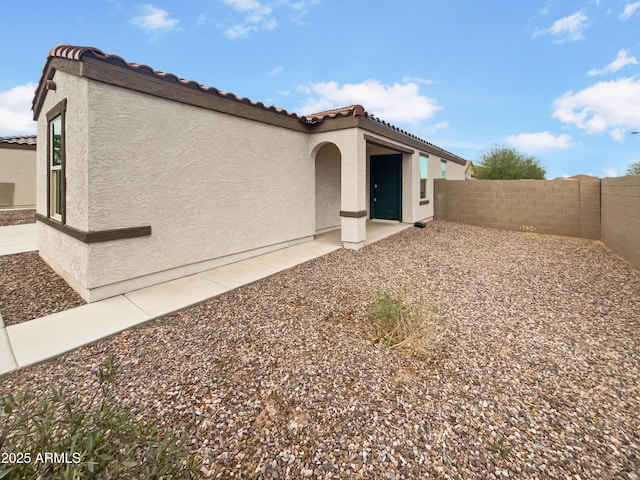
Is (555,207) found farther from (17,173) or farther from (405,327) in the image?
(17,173)

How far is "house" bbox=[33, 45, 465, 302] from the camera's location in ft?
15.6

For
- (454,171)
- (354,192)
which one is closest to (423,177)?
(454,171)

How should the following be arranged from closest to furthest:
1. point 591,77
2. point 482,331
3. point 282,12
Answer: point 482,331 → point 282,12 → point 591,77

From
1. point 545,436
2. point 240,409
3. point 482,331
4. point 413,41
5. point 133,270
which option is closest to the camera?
point 545,436

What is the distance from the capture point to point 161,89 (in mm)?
5391

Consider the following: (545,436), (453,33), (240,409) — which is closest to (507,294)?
(545,436)

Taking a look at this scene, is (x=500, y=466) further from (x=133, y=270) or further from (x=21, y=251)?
(x=21, y=251)

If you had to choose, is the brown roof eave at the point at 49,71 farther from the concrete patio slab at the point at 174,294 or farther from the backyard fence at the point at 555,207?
the backyard fence at the point at 555,207

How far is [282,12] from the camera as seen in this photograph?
11.0m

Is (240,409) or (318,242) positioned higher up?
(318,242)

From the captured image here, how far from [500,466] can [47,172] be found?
9.08 metres

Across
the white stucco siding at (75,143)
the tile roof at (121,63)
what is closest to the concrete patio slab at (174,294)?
the white stucco siding at (75,143)

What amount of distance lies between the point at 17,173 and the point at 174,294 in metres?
16.0

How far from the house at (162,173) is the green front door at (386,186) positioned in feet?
12.8
